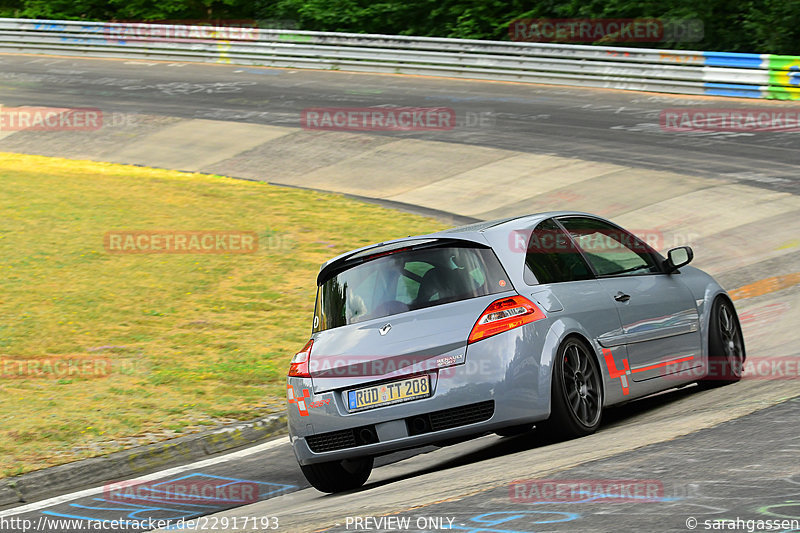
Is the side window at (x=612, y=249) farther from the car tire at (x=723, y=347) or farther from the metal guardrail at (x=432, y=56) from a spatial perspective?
the metal guardrail at (x=432, y=56)

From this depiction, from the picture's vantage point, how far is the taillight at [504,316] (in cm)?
661

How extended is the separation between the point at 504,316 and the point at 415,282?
2.17 ft

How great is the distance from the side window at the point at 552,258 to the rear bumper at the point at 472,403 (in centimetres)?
58

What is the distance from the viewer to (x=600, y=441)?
260 inches

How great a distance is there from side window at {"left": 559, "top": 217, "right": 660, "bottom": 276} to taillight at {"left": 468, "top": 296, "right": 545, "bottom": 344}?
1.17 metres

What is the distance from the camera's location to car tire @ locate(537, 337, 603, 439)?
671cm

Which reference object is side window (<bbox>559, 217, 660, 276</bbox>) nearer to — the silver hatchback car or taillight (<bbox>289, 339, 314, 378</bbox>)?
the silver hatchback car

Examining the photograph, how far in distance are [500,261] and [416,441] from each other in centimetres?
128

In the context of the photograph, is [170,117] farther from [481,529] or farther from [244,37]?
[481,529]
